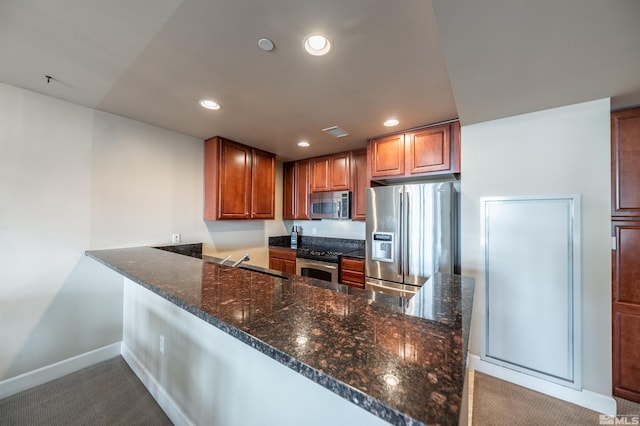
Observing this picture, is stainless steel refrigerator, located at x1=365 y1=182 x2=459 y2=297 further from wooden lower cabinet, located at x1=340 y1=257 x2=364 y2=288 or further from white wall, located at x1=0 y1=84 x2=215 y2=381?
white wall, located at x1=0 y1=84 x2=215 y2=381

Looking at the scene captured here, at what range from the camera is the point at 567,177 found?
1854 millimetres

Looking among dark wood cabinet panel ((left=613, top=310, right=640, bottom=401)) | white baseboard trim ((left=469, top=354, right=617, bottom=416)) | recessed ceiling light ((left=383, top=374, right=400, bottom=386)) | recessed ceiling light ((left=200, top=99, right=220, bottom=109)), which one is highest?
recessed ceiling light ((left=200, top=99, right=220, bottom=109))

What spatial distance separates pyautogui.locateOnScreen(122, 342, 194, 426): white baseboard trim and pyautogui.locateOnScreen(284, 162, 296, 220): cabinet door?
2.65 metres

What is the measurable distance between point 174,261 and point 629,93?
347cm

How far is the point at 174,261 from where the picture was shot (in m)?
1.76

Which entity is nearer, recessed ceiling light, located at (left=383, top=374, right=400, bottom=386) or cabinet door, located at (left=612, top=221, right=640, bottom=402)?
recessed ceiling light, located at (left=383, top=374, right=400, bottom=386)

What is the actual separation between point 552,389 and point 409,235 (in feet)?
5.25

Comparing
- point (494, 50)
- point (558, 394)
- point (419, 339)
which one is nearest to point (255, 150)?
point (494, 50)

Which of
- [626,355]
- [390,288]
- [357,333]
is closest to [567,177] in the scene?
[626,355]

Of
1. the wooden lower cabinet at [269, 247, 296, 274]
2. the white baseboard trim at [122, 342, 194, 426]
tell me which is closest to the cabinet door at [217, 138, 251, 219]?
the wooden lower cabinet at [269, 247, 296, 274]

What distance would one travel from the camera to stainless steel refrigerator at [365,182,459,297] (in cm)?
226

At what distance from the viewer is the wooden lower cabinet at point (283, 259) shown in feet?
11.8

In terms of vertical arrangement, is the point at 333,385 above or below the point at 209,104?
below

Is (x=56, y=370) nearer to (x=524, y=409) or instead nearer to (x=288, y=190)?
(x=288, y=190)
